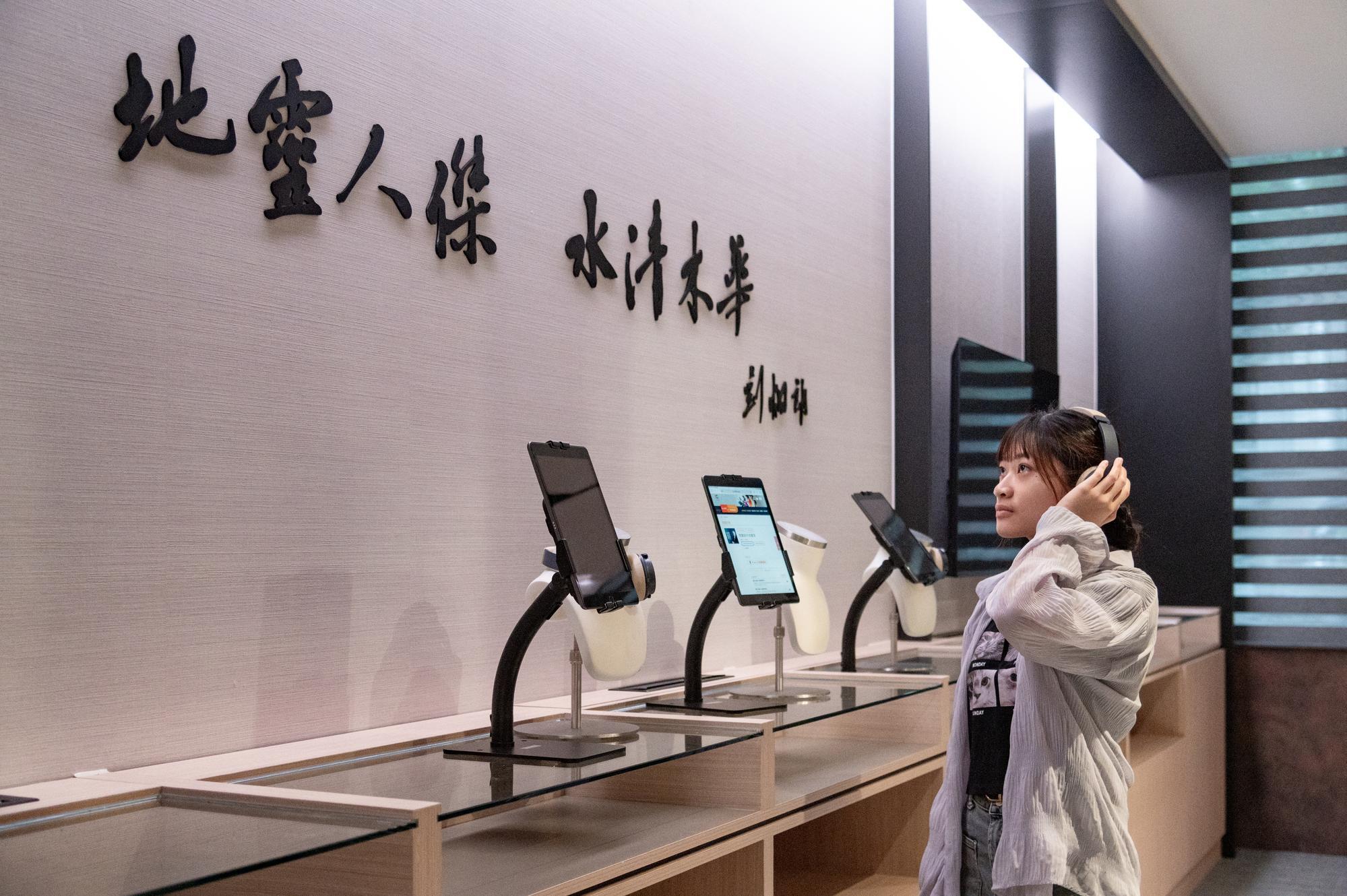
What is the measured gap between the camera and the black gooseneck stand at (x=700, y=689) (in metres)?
2.46

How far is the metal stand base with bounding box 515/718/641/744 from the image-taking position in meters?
2.06

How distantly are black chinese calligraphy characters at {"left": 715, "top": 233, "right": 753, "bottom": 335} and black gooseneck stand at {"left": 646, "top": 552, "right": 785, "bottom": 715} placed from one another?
3.20ft

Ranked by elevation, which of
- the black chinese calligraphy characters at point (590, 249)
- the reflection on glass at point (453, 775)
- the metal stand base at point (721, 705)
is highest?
the black chinese calligraphy characters at point (590, 249)

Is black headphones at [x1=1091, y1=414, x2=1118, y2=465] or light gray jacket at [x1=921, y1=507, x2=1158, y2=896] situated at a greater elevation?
black headphones at [x1=1091, y1=414, x2=1118, y2=465]

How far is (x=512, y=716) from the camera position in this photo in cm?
201

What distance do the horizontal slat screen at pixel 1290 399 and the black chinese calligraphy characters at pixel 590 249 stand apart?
4.31m

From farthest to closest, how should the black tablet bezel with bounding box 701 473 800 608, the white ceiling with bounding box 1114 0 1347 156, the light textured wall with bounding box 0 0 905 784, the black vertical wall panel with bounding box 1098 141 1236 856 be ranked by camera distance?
the black vertical wall panel with bounding box 1098 141 1236 856, the white ceiling with bounding box 1114 0 1347 156, the black tablet bezel with bounding box 701 473 800 608, the light textured wall with bounding box 0 0 905 784

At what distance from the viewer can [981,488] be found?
15.1 ft

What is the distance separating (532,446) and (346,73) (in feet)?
2.52

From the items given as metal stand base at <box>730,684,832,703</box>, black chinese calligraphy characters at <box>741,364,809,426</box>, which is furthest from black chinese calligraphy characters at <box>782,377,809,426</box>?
metal stand base at <box>730,684,832,703</box>

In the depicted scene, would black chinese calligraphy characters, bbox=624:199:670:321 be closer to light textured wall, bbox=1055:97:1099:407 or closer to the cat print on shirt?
the cat print on shirt

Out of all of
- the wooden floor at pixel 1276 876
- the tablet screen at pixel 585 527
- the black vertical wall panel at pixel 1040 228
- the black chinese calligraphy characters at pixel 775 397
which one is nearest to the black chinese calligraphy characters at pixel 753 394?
the black chinese calligraphy characters at pixel 775 397

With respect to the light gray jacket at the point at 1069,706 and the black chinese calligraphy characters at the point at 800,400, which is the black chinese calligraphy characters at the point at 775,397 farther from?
the light gray jacket at the point at 1069,706

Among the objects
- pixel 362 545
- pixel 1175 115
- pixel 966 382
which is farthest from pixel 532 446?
pixel 1175 115
